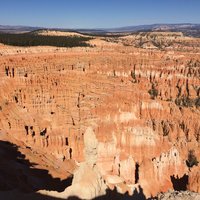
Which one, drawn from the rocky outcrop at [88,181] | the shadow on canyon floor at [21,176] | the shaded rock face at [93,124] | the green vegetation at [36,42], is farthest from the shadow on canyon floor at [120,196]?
the green vegetation at [36,42]

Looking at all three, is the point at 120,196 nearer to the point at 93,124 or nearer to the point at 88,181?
the point at 88,181

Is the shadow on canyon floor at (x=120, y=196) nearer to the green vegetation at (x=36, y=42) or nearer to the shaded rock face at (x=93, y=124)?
the shaded rock face at (x=93, y=124)

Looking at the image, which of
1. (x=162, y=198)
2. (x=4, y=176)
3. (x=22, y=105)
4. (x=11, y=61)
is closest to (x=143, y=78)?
(x=11, y=61)

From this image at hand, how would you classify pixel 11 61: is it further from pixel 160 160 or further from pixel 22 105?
pixel 160 160

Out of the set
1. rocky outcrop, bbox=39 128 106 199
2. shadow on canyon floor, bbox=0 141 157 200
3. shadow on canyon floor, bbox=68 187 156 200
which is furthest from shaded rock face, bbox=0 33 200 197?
shadow on canyon floor, bbox=0 141 157 200

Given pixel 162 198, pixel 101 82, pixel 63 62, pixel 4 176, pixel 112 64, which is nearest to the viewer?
pixel 162 198

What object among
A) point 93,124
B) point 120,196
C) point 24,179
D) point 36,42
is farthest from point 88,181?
point 36,42
